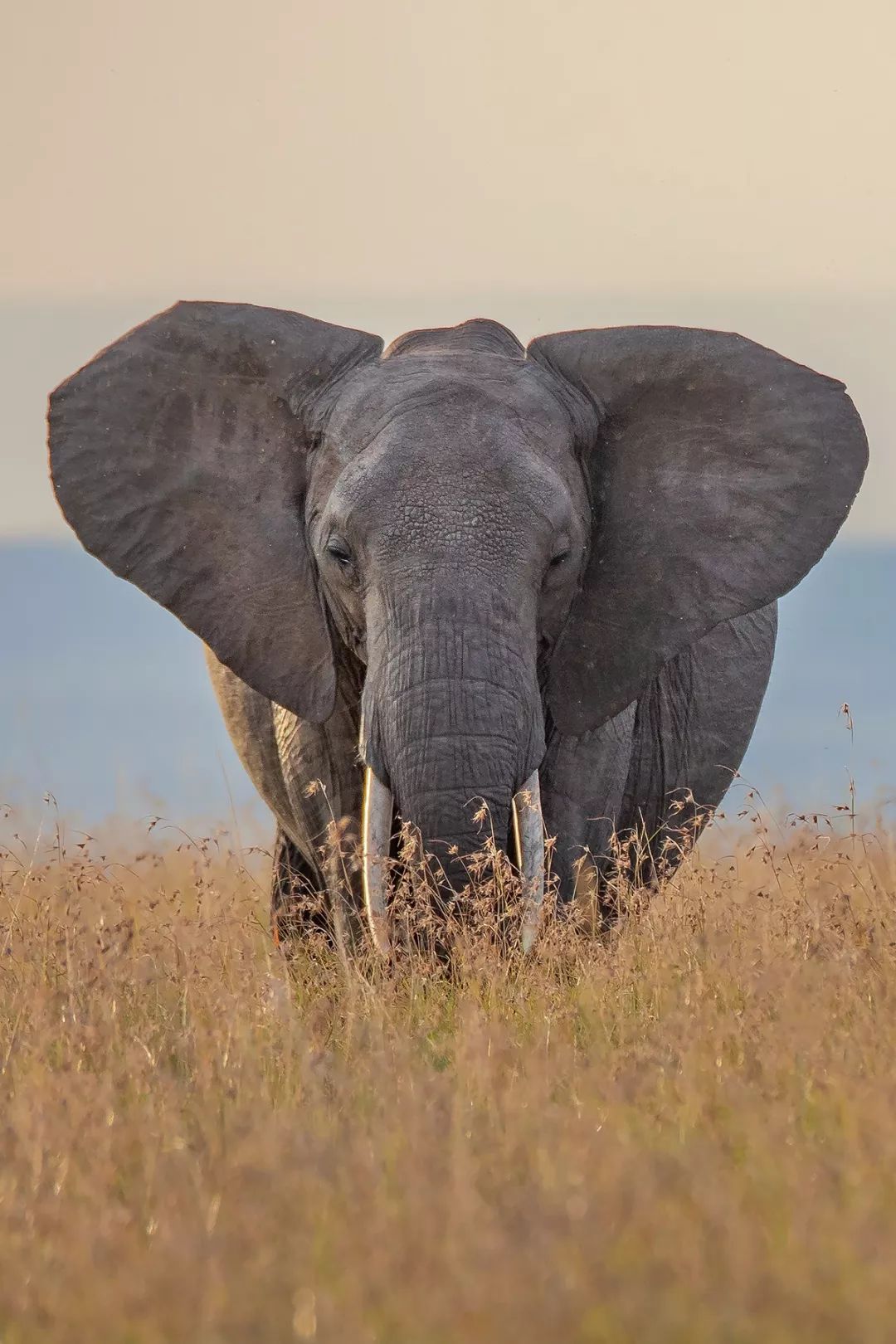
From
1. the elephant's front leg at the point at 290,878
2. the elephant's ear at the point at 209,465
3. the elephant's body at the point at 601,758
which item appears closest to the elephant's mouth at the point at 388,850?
the elephant's body at the point at 601,758

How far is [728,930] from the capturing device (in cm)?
695

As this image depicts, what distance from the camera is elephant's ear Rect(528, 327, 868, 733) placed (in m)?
7.73

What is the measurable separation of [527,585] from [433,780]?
79cm

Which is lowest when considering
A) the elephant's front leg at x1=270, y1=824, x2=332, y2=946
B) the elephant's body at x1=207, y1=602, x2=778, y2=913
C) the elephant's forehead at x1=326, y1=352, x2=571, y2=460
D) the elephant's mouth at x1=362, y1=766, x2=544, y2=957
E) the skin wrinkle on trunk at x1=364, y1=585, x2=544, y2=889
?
the elephant's front leg at x1=270, y1=824, x2=332, y2=946

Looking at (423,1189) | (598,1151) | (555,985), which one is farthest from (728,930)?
(423,1189)

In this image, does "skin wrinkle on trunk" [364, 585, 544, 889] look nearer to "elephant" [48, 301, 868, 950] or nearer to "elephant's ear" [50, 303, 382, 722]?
"elephant" [48, 301, 868, 950]

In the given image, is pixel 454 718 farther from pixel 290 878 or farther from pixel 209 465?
pixel 290 878

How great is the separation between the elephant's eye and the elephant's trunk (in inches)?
15.4

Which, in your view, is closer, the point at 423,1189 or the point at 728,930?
the point at 423,1189

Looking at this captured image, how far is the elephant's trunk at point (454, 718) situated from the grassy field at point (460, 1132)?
48cm

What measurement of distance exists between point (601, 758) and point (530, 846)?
4.00 ft

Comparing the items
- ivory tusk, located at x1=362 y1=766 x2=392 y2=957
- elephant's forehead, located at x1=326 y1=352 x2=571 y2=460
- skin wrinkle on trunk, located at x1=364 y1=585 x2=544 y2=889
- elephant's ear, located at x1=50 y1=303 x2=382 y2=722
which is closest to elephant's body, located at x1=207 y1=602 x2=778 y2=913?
ivory tusk, located at x1=362 y1=766 x2=392 y2=957

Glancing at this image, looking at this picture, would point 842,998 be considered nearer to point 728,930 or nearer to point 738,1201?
point 728,930

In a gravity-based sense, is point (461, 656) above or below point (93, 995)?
above
